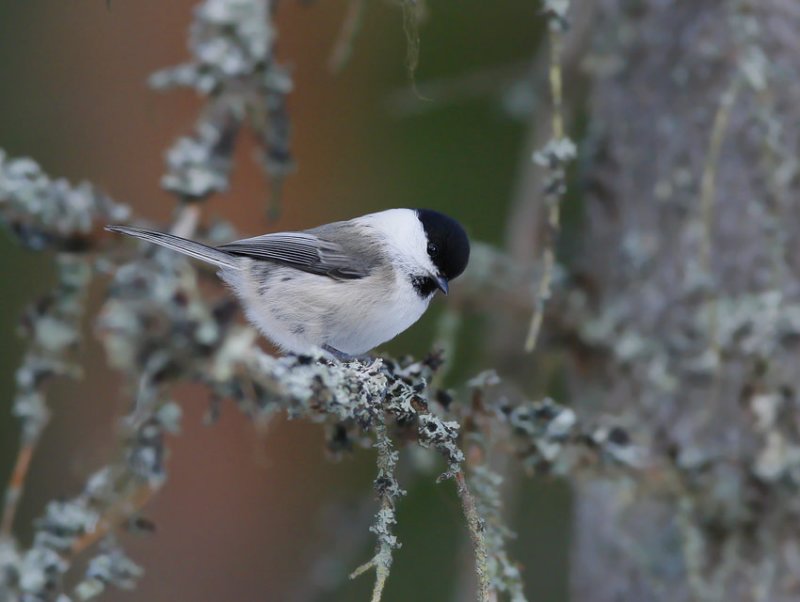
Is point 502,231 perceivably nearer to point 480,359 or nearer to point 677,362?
point 480,359

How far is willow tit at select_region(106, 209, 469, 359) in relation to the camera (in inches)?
82.7

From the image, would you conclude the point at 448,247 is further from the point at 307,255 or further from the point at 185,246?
the point at 185,246

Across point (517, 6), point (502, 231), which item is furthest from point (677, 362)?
point (517, 6)

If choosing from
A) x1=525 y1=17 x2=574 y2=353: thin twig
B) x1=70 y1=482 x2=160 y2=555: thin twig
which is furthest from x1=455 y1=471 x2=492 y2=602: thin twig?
x1=70 y1=482 x2=160 y2=555: thin twig

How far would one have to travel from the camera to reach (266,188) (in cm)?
329

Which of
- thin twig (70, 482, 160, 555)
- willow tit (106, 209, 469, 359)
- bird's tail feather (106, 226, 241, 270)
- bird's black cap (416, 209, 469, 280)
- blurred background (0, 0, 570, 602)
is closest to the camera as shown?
thin twig (70, 482, 160, 555)

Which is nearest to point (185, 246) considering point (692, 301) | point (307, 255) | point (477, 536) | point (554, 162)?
point (307, 255)

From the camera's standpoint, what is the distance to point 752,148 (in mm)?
2270

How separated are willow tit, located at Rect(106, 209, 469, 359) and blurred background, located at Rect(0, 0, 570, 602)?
90 cm

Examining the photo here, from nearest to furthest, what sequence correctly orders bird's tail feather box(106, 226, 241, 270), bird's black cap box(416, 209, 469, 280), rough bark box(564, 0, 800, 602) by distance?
1. bird's tail feather box(106, 226, 241, 270)
2. rough bark box(564, 0, 800, 602)
3. bird's black cap box(416, 209, 469, 280)

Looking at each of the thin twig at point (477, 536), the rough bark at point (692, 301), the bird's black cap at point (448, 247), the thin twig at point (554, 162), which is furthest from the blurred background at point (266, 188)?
the thin twig at point (477, 536)

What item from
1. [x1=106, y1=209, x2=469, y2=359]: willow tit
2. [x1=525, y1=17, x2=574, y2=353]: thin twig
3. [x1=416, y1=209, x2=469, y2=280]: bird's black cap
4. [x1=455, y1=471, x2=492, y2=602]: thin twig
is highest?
[x1=416, y1=209, x2=469, y2=280]: bird's black cap

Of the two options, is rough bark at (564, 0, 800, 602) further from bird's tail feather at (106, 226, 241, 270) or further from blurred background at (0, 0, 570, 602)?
bird's tail feather at (106, 226, 241, 270)

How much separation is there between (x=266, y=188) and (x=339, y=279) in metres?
1.19
